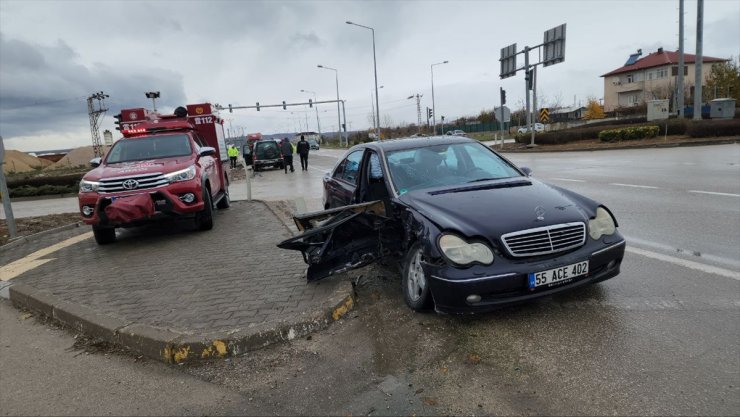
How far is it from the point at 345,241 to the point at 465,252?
1.54m

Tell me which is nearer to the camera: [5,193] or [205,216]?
[205,216]

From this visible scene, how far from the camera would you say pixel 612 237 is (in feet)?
13.0

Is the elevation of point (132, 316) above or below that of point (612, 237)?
below

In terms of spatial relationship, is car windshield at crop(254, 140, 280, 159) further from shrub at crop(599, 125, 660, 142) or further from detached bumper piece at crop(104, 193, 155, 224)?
detached bumper piece at crop(104, 193, 155, 224)

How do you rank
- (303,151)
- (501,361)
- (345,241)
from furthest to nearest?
(303,151), (345,241), (501,361)

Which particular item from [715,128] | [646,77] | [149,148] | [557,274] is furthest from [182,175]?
[646,77]

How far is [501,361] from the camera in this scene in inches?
126

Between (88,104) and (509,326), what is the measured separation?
70.5 meters

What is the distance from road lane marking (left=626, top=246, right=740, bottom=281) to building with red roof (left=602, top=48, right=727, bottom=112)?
71.4 metres

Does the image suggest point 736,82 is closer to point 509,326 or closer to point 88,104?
point 509,326

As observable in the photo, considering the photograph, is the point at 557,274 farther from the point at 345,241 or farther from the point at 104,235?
the point at 104,235

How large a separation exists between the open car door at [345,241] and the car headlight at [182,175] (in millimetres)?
3723

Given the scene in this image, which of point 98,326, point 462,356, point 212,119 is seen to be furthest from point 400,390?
point 212,119

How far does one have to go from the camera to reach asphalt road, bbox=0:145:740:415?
2.78 metres
